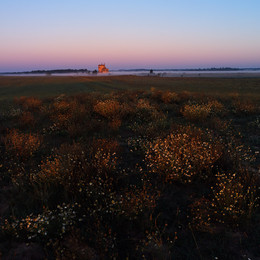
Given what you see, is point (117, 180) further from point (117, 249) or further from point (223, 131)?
point (223, 131)

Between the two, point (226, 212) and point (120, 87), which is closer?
point (226, 212)

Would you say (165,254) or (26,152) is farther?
(26,152)

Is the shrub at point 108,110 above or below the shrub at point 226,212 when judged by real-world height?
above

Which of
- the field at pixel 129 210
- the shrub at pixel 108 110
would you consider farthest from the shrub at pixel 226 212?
the shrub at pixel 108 110

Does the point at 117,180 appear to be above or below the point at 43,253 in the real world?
above

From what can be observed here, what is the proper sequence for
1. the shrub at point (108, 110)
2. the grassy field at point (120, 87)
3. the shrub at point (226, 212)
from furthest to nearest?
the grassy field at point (120, 87), the shrub at point (108, 110), the shrub at point (226, 212)

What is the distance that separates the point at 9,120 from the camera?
995 cm

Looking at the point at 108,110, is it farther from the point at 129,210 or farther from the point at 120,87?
the point at 120,87

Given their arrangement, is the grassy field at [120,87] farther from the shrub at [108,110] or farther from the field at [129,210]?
the field at [129,210]

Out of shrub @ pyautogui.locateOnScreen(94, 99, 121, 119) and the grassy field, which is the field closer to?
shrub @ pyautogui.locateOnScreen(94, 99, 121, 119)

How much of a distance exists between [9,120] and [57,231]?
9149 millimetres

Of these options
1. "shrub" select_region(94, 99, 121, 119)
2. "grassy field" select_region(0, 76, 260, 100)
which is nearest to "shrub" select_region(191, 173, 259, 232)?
"shrub" select_region(94, 99, 121, 119)

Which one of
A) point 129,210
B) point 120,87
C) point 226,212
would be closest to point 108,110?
point 129,210

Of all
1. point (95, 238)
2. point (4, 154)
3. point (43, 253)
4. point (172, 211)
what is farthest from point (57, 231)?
point (4, 154)
